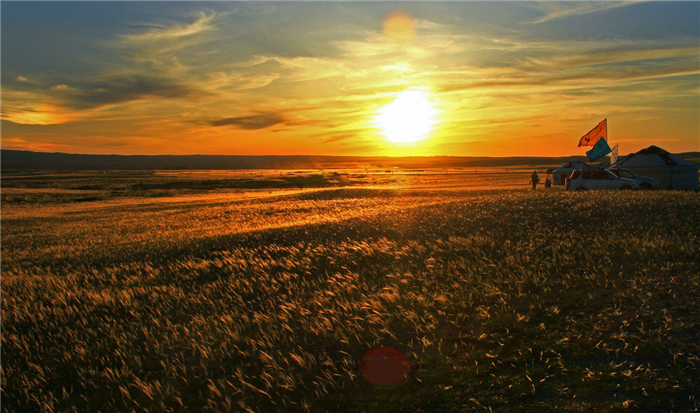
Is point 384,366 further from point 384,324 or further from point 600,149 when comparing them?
point 600,149

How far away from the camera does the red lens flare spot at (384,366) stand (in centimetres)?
467

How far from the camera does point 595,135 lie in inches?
1639

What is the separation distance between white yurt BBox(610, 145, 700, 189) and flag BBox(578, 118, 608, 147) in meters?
9.51

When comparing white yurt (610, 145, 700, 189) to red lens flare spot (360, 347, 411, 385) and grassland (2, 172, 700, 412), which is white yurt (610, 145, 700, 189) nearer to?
grassland (2, 172, 700, 412)

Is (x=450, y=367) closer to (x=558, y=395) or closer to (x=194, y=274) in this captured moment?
(x=558, y=395)

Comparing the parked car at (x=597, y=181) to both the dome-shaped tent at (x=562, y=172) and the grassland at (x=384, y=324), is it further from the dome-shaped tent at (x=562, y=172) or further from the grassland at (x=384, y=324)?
the dome-shaped tent at (x=562, y=172)

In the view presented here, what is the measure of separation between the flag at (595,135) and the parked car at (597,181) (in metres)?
17.9

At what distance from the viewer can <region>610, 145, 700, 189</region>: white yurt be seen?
96.5 ft

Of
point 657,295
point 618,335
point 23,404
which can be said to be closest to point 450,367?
point 618,335

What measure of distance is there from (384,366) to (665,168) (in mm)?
35084

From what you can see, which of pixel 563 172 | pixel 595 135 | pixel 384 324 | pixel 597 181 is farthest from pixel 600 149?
pixel 384 324

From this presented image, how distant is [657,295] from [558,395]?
3.10 meters

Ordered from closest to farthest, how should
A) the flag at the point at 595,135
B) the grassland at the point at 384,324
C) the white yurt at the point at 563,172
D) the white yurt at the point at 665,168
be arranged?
the grassland at the point at 384,324, the white yurt at the point at 665,168, the flag at the point at 595,135, the white yurt at the point at 563,172

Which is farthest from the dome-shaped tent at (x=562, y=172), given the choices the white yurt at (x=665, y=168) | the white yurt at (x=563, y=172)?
the white yurt at (x=665, y=168)
